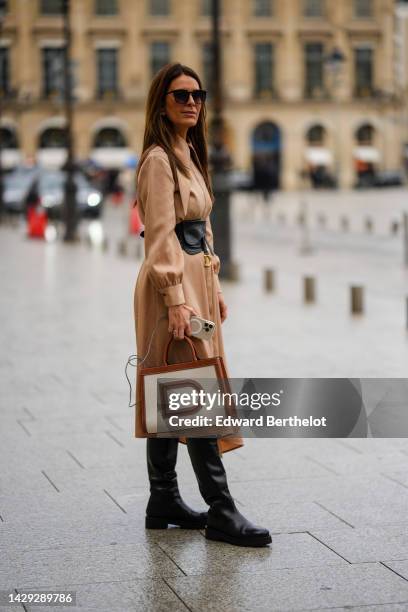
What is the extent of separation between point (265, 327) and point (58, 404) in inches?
179

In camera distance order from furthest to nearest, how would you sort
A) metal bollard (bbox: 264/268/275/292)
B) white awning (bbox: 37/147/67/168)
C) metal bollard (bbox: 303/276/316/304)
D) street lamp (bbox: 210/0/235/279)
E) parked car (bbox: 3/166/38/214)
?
white awning (bbox: 37/147/67/168), parked car (bbox: 3/166/38/214), street lamp (bbox: 210/0/235/279), metal bollard (bbox: 264/268/275/292), metal bollard (bbox: 303/276/316/304)

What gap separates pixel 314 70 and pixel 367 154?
5.84 m

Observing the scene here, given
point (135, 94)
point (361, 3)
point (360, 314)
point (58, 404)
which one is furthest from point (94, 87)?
point (58, 404)

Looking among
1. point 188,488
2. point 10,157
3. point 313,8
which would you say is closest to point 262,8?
point 313,8

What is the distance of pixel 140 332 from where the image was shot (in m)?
5.41

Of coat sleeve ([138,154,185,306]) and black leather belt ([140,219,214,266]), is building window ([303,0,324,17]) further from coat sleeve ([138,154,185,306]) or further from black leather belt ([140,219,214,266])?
coat sleeve ([138,154,185,306])

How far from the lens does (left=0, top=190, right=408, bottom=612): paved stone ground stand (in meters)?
4.82

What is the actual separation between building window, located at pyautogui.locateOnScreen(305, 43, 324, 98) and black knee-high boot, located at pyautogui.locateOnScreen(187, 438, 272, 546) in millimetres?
75731

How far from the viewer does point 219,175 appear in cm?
1884

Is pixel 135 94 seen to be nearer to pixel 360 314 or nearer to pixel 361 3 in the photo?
pixel 361 3

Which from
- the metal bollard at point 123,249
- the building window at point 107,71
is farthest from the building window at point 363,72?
the metal bollard at point 123,249

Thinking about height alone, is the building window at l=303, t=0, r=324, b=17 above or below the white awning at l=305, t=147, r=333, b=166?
above

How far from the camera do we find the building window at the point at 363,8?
264 ft

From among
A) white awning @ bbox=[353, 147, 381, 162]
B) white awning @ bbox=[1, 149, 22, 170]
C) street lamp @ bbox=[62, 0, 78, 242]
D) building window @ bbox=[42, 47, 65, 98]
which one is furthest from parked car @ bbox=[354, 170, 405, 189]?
street lamp @ bbox=[62, 0, 78, 242]
